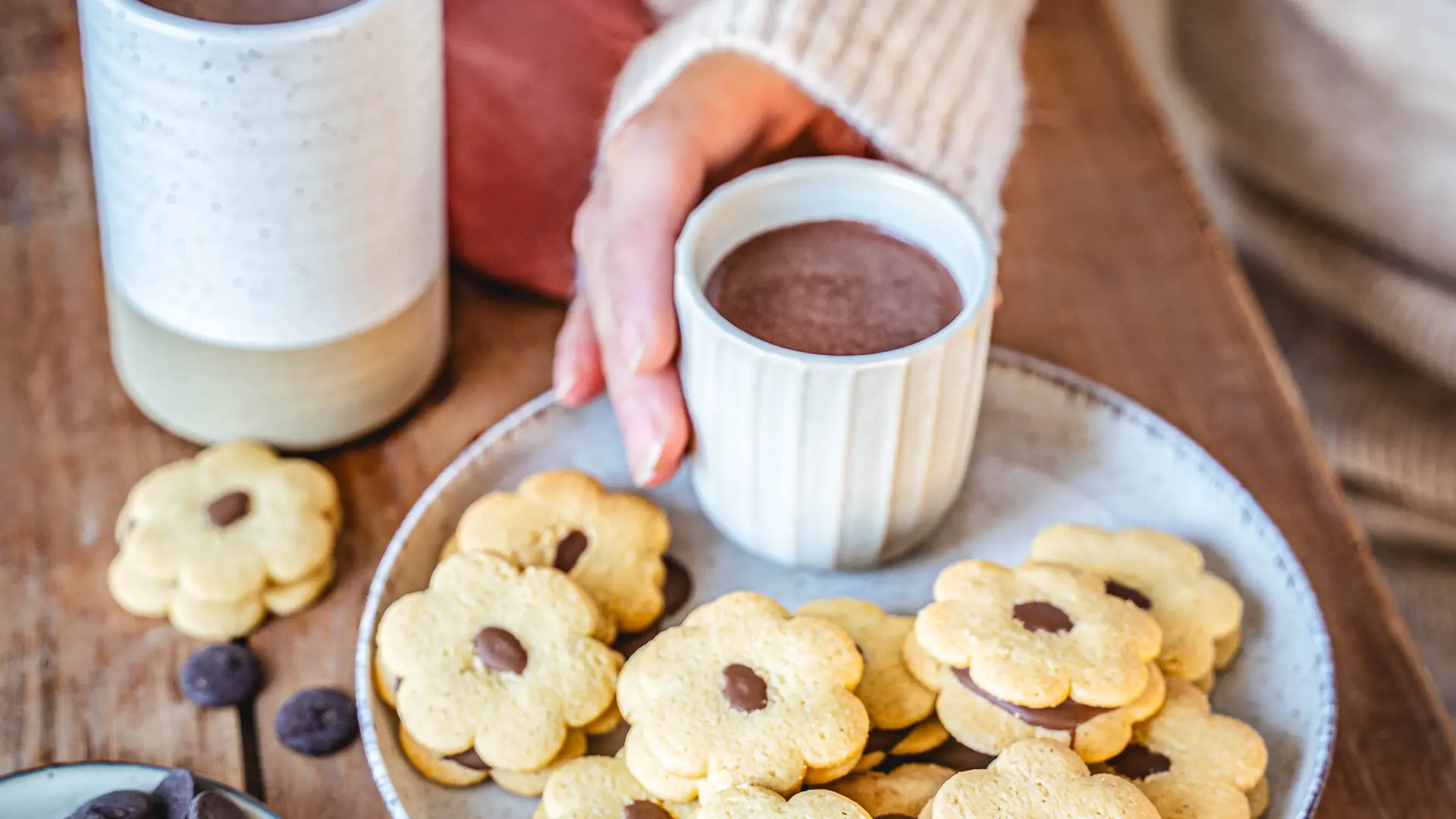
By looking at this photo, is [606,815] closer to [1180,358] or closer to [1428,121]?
[1180,358]

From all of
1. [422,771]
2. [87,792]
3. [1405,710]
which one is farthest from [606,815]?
[1405,710]

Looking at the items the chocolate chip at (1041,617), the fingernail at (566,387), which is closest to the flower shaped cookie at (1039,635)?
the chocolate chip at (1041,617)

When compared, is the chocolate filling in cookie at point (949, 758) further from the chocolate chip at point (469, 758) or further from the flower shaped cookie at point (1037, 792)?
the chocolate chip at point (469, 758)

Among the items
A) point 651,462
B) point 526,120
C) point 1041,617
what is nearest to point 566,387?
point 651,462

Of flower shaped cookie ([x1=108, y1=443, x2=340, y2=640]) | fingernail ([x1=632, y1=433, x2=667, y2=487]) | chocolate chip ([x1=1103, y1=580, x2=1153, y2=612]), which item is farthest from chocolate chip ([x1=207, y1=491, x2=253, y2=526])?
chocolate chip ([x1=1103, y1=580, x2=1153, y2=612])

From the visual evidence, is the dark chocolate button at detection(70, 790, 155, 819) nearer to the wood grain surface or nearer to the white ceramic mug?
the wood grain surface

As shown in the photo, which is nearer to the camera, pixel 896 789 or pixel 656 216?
pixel 896 789

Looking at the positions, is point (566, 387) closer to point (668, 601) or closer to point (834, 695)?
point (668, 601)
